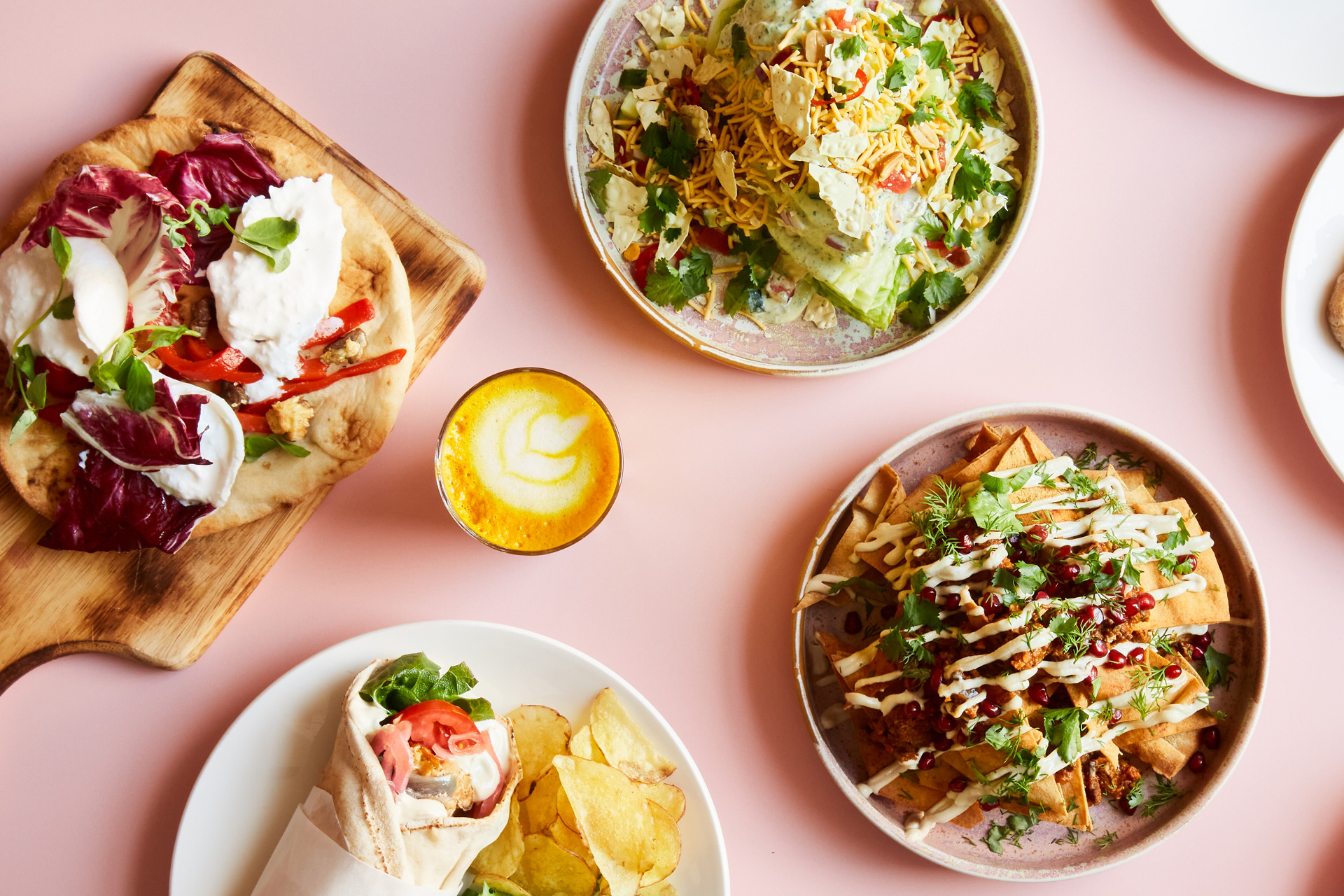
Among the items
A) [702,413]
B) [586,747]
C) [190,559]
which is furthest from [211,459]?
[702,413]

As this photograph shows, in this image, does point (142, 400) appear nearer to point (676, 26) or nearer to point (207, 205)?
point (207, 205)

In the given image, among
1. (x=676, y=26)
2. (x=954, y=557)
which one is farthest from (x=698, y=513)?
(x=676, y=26)

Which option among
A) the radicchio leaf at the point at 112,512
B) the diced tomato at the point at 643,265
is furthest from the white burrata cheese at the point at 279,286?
the diced tomato at the point at 643,265

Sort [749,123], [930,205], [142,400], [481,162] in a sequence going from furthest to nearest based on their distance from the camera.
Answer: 1. [481,162]
2. [930,205]
3. [749,123]
4. [142,400]

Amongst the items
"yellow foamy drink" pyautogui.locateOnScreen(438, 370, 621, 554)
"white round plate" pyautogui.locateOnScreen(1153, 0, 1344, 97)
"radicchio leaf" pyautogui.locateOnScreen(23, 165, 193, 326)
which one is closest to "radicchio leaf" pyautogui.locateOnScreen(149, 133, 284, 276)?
"radicchio leaf" pyautogui.locateOnScreen(23, 165, 193, 326)

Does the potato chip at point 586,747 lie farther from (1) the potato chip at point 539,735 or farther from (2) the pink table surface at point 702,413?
(2) the pink table surface at point 702,413

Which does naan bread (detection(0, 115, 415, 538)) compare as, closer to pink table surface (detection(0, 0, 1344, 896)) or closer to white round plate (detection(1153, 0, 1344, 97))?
pink table surface (detection(0, 0, 1344, 896))
